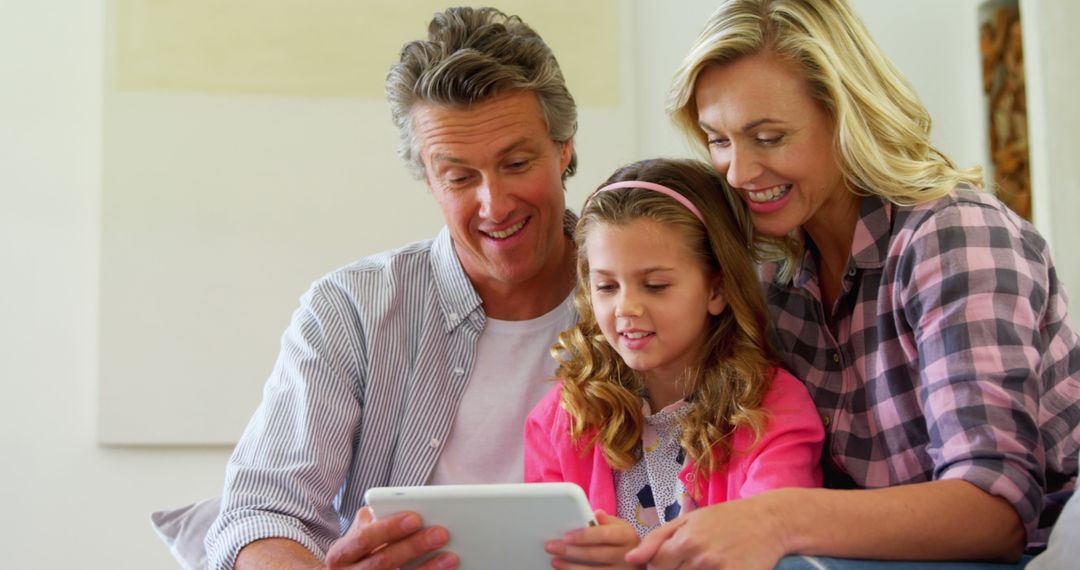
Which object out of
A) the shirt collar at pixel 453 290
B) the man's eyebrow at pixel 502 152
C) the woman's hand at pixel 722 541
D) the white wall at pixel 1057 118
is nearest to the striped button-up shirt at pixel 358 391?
the shirt collar at pixel 453 290

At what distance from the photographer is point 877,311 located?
1.57 metres

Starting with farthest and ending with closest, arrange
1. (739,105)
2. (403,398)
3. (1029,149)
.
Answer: (1029,149)
(403,398)
(739,105)

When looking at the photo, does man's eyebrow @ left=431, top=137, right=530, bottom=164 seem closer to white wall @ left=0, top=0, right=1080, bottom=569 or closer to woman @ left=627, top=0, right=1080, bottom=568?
woman @ left=627, top=0, right=1080, bottom=568

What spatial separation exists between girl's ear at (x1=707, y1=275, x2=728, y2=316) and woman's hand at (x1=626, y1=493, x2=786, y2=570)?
0.52m

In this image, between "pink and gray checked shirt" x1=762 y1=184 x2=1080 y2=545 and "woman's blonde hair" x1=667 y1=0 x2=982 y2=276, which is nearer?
"pink and gray checked shirt" x1=762 y1=184 x2=1080 y2=545

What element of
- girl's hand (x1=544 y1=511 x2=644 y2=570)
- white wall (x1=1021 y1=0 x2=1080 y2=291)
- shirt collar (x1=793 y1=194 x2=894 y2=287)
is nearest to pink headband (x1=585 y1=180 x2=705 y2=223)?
shirt collar (x1=793 y1=194 x2=894 y2=287)

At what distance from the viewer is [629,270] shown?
1.73 meters

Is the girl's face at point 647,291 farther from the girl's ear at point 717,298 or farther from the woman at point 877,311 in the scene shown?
the woman at point 877,311

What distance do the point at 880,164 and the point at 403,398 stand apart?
0.92 meters

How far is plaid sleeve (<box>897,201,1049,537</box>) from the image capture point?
4.42 ft

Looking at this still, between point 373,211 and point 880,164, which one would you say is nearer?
point 880,164

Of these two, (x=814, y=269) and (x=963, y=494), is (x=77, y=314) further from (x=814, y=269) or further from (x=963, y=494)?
(x=963, y=494)

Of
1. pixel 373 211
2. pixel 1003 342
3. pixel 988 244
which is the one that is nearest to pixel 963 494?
pixel 1003 342

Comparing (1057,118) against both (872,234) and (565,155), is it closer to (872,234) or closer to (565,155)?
(872,234)
